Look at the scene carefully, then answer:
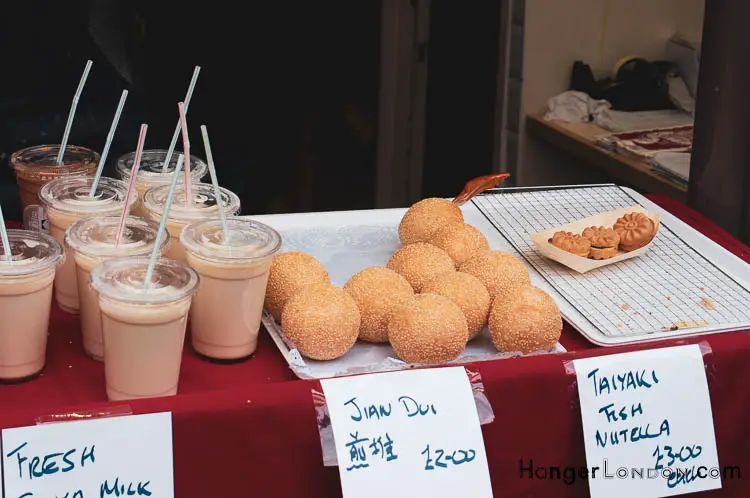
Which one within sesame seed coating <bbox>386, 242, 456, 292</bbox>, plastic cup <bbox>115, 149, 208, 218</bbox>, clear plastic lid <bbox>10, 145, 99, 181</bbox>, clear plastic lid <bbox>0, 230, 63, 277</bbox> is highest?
clear plastic lid <bbox>10, 145, 99, 181</bbox>

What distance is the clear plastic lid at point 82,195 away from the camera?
1.32m

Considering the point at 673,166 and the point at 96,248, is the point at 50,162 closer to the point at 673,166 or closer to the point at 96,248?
the point at 96,248

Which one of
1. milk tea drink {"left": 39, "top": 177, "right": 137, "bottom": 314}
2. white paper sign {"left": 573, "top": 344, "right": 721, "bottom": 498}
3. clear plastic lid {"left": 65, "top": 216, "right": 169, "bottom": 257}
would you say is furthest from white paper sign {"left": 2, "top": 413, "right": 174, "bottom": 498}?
white paper sign {"left": 573, "top": 344, "right": 721, "bottom": 498}

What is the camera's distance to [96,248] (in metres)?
1.20

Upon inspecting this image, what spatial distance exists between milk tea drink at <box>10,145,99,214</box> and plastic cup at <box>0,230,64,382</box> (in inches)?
8.9

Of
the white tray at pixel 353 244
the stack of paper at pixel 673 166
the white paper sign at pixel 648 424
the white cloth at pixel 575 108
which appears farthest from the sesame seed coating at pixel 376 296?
the white cloth at pixel 575 108

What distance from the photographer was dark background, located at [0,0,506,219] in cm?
298

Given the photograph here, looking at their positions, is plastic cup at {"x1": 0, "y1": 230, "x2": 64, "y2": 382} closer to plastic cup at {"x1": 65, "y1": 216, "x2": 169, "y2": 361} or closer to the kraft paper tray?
plastic cup at {"x1": 65, "y1": 216, "x2": 169, "y2": 361}

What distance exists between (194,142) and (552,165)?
1447mm

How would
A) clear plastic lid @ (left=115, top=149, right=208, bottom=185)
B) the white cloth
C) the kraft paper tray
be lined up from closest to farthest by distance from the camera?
clear plastic lid @ (left=115, top=149, right=208, bottom=185) < the kraft paper tray < the white cloth

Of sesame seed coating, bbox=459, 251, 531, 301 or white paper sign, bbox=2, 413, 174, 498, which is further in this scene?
sesame seed coating, bbox=459, 251, 531, 301

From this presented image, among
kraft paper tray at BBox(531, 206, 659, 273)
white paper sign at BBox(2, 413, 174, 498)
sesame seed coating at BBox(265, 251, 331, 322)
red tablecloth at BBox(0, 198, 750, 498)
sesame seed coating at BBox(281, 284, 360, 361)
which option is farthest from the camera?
kraft paper tray at BBox(531, 206, 659, 273)

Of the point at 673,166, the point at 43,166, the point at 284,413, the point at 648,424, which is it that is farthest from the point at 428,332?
the point at 673,166

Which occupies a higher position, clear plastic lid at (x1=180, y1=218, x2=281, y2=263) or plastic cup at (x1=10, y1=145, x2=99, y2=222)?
plastic cup at (x1=10, y1=145, x2=99, y2=222)
